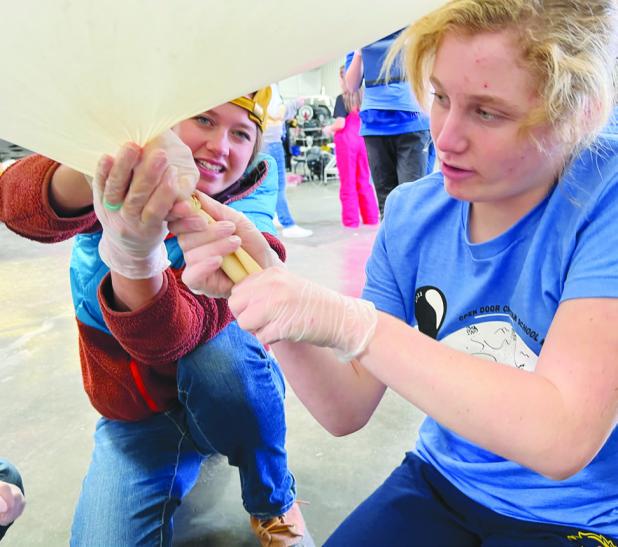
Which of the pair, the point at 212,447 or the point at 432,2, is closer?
the point at 432,2

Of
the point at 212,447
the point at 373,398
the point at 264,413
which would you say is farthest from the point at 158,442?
the point at 373,398

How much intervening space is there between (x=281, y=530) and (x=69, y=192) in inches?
28.1

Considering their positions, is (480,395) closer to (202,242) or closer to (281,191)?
(202,242)

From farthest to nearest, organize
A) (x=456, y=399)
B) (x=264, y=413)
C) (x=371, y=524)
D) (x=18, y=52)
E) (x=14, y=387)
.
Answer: (x=14, y=387)
(x=264, y=413)
(x=371, y=524)
(x=456, y=399)
(x=18, y=52)

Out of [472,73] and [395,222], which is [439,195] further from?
[472,73]

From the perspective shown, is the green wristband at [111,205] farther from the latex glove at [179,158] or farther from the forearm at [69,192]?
the forearm at [69,192]

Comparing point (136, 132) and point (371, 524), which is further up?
point (136, 132)

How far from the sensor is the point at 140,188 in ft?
1.66

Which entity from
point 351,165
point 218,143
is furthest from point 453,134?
point 351,165

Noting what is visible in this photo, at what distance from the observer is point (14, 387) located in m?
1.68

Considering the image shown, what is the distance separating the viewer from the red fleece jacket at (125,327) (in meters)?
0.76

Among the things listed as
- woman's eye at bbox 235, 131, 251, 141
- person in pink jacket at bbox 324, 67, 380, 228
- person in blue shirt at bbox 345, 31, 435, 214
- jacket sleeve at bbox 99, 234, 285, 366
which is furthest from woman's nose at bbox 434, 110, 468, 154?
person in pink jacket at bbox 324, 67, 380, 228

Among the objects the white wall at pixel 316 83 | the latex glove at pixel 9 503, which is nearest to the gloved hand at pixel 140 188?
the latex glove at pixel 9 503

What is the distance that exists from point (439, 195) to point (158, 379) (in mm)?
577
